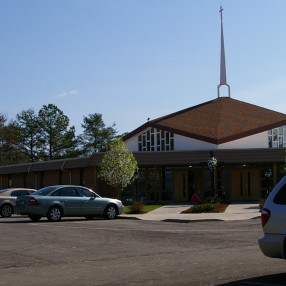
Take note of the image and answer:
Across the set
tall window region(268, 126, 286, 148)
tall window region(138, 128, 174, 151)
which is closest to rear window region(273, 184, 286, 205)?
tall window region(268, 126, 286, 148)

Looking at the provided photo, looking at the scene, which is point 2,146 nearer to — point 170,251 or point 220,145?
point 220,145

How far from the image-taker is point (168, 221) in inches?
886

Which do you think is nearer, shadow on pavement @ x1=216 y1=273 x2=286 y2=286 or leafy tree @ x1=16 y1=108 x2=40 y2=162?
shadow on pavement @ x1=216 y1=273 x2=286 y2=286

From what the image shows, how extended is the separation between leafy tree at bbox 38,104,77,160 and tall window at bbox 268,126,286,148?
41377 millimetres

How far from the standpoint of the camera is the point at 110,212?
22.6m

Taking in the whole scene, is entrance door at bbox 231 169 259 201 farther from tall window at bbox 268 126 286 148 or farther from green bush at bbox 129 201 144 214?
green bush at bbox 129 201 144 214

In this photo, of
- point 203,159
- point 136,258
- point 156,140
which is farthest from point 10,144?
point 136,258

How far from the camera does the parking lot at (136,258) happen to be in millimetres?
8367

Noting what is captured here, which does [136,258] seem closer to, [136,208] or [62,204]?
[62,204]

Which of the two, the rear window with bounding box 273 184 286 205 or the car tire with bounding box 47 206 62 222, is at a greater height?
the rear window with bounding box 273 184 286 205

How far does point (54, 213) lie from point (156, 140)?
22722 mm

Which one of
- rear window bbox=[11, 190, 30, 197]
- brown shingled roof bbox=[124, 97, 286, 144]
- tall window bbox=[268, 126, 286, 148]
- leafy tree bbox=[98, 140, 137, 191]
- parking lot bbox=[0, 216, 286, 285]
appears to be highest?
brown shingled roof bbox=[124, 97, 286, 144]

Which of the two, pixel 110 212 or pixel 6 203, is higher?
pixel 6 203

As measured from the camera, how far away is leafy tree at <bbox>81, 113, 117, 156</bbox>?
3270 inches
